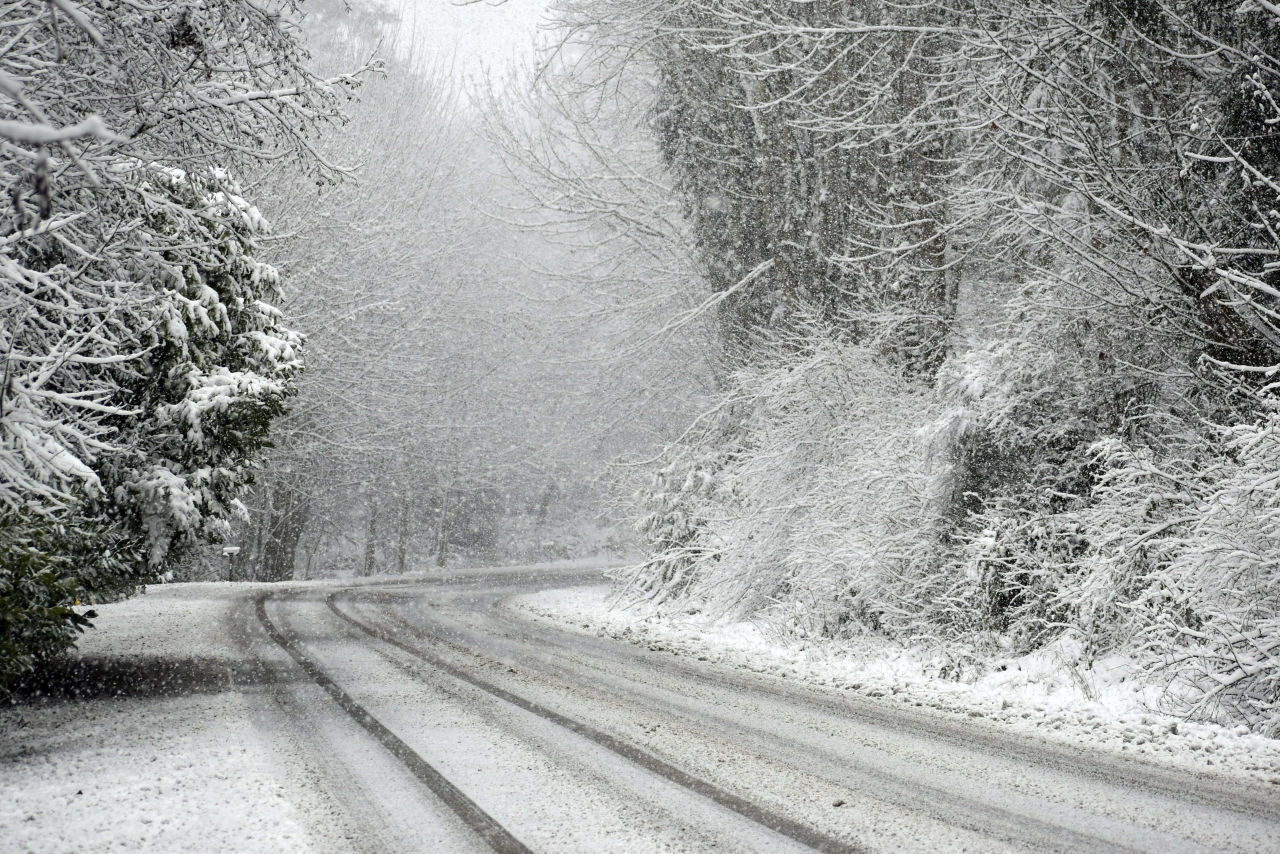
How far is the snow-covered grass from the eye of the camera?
472 centimetres

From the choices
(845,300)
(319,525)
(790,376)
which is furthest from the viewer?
(319,525)

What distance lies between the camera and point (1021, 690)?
864 centimetres

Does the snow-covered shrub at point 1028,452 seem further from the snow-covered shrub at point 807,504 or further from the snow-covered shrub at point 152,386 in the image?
the snow-covered shrub at point 152,386

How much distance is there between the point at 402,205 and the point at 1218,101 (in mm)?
23929

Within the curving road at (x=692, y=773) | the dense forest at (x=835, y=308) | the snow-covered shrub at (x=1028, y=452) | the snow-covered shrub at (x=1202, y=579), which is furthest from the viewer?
the snow-covered shrub at (x=1028, y=452)

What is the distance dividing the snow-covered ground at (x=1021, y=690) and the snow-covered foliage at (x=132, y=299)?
578 centimetres

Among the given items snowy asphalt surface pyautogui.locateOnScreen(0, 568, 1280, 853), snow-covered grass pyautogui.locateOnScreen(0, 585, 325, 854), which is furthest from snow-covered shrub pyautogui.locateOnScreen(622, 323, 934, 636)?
snow-covered grass pyautogui.locateOnScreen(0, 585, 325, 854)

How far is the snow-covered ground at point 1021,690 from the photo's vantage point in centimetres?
640

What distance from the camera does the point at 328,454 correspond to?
28828 mm

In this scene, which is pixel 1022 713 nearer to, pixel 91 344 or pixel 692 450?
pixel 91 344

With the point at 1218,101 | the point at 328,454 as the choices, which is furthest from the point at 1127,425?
the point at 328,454

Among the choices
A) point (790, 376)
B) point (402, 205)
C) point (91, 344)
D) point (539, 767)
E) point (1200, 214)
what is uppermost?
point (402, 205)

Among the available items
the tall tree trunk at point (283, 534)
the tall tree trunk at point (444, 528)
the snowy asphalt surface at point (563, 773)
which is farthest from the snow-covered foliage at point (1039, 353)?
the tall tree trunk at point (444, 528)

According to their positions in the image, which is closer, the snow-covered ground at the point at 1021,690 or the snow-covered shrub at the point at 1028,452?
the snow-covered ground at the point at 1021,690
